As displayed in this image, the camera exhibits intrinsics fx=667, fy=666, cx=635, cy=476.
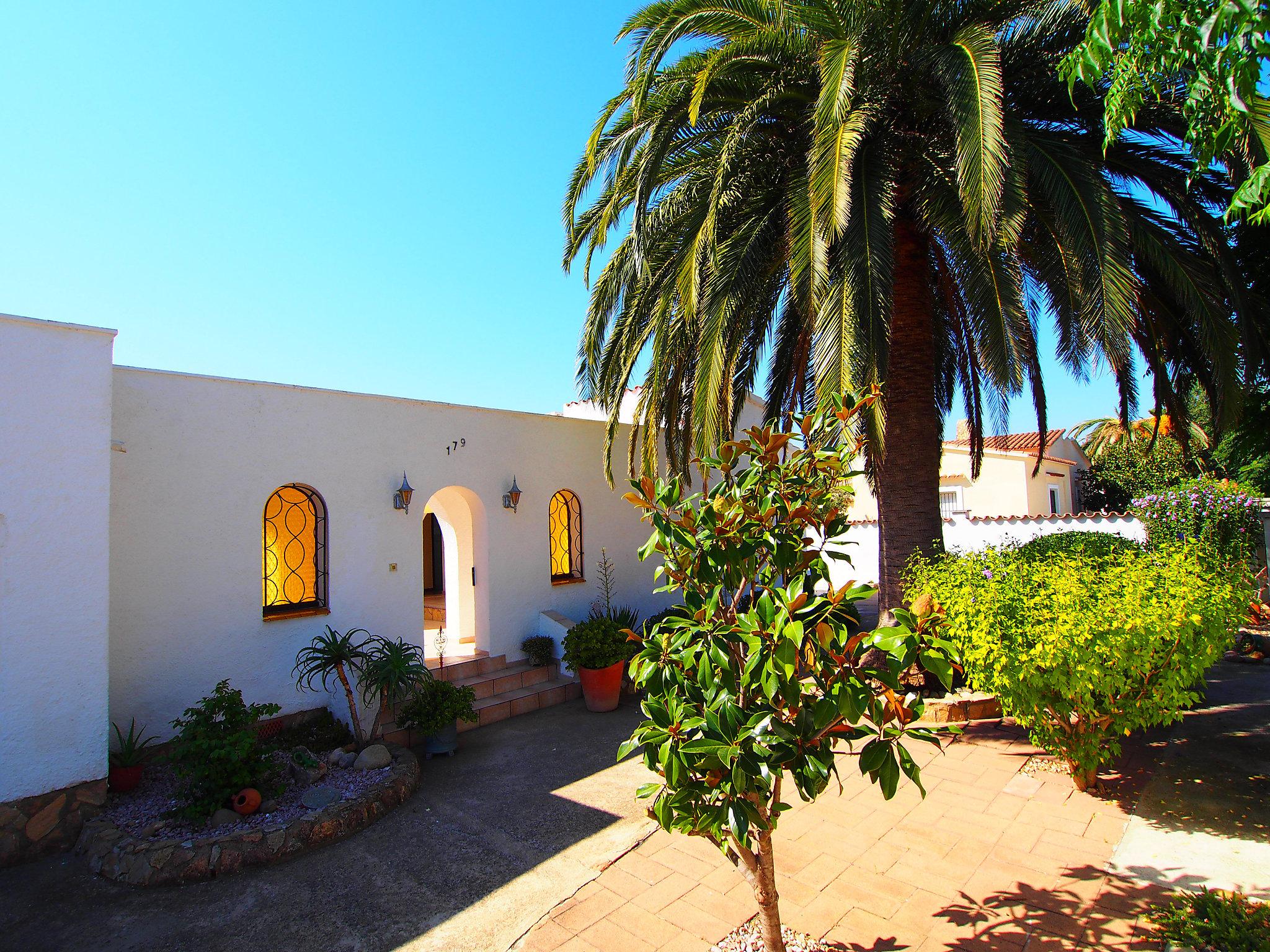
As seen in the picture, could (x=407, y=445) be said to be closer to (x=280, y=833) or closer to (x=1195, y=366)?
(x=280, y=833)

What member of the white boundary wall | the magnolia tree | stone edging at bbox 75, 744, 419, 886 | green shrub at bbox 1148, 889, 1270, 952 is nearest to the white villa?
stone edging at bbox 75, 744, 419, 886

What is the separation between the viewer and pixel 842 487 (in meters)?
3.13

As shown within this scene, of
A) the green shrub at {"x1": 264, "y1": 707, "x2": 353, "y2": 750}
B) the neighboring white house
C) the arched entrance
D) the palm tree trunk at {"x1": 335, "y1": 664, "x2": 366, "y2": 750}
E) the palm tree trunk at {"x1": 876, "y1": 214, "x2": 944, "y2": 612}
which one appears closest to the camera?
the palm tree trunk at {"x1": 335, "y1": 664, "x2": 366, "y2": 750}

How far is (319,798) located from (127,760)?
5.81ft

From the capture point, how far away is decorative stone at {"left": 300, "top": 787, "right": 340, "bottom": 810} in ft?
17.9

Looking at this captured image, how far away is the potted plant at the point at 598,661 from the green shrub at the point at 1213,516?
9434 millimetres

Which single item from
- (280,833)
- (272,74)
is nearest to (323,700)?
(280,833)

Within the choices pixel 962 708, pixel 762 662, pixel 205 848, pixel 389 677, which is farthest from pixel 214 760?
pixel 962 708

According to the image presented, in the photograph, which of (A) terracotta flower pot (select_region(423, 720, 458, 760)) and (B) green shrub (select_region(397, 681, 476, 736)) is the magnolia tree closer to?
(B) green shrub (select_region(397, 681, 476, 736))

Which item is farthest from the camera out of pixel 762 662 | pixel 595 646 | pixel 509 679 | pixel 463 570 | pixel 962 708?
pixel 463 570

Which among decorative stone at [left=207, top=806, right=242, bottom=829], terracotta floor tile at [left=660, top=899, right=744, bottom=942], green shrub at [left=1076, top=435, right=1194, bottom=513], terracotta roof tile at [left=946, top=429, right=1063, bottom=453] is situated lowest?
terracotta floor tile at [left=660, top=899, right=744, bottom=942]

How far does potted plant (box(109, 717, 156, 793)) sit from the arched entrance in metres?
3.36

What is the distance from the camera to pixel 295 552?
7.47m

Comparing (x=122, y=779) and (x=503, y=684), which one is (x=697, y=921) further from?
(x=503, y=684)
